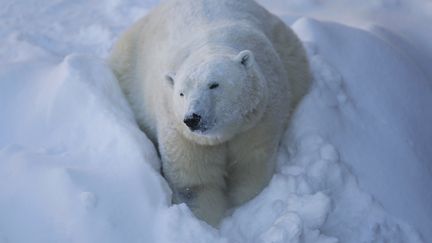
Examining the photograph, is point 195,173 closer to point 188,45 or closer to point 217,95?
point 217,95

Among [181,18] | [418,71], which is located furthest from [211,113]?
[418,71]

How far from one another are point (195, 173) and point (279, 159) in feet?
1.91

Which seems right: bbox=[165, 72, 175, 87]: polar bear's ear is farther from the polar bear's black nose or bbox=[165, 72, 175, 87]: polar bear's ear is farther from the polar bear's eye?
the polar bear's black nose

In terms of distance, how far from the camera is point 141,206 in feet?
10.1

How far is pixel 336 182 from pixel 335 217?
0.77 ft

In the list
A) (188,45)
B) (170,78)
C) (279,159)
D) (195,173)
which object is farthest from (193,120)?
(279,159)

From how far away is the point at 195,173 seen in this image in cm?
360

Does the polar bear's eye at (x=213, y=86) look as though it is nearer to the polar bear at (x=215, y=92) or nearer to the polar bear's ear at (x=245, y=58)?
the polar bear at (x=215, y=92)

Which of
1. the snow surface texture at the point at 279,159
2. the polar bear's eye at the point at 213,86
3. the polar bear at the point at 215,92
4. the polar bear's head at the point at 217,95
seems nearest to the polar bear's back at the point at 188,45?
the polar bear at the point at 215,92

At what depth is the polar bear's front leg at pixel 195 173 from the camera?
11.6 feet

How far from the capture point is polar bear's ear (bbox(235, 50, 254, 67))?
10.7ft

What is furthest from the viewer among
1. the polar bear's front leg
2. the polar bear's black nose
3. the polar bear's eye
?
the polar bear's front leg

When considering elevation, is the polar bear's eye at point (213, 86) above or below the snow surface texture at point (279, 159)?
above

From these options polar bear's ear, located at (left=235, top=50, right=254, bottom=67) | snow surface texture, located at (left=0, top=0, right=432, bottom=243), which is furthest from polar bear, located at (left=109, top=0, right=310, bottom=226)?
snow surface texture, located at (left=0, top=0, right=432, bottom=243)
